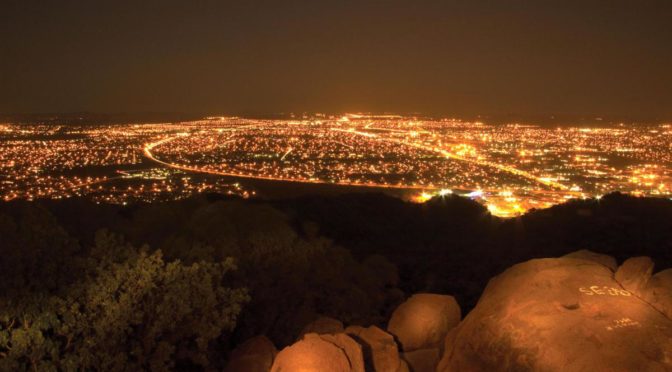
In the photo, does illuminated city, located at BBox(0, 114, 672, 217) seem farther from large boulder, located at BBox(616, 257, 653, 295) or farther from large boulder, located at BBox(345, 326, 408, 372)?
large boulder, located at BBox(345, 326, 408, 372)

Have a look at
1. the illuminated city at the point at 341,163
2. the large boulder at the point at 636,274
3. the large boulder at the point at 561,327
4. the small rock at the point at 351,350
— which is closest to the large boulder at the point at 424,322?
the large boulder at the point at 561,327

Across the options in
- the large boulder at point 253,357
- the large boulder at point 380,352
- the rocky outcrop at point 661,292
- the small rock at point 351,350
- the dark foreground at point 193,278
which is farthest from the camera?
the large boulder at point 380,352

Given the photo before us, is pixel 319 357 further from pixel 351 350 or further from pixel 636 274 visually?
pixel 636 274

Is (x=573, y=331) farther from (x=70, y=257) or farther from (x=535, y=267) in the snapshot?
(x=70, y=257)

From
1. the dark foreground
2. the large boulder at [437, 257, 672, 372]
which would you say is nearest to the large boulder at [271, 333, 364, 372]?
the dark foreground

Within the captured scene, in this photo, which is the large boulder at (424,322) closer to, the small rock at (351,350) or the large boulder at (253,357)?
the small rock at (351,350)

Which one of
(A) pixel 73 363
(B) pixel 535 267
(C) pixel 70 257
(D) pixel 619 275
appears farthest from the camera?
(B) pixel 535 267

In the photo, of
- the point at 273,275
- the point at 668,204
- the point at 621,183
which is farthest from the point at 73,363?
the point at 621,183
